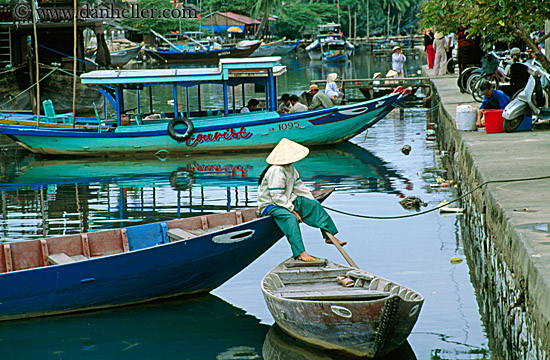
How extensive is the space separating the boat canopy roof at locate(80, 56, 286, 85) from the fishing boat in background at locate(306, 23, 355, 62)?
135 ft

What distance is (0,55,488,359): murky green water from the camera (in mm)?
6820

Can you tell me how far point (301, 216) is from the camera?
7621 millimetres

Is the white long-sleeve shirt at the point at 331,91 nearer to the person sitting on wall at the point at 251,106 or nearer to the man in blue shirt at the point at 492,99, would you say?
the person sitting on wall at the point at 251,106

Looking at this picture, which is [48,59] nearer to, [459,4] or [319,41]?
[459,4]

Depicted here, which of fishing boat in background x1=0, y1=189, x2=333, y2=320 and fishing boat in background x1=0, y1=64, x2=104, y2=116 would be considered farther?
fishing boat in background x1=0, y1=64, x2=104, y2=116

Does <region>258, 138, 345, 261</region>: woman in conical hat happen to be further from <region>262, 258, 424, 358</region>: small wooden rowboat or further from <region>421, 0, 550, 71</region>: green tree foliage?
<region>421, 0, 550, 71</region>: green tree foliage

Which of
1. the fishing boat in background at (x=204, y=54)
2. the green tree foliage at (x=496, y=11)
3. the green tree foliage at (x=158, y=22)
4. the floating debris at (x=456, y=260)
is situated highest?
the green tree foliage at (x=158, y=22)

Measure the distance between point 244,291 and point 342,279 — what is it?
1783mm

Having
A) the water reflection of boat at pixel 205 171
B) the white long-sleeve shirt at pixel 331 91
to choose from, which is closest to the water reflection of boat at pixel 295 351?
the water reflection of boat at pixel 205 171

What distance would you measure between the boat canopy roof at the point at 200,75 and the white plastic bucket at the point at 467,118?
207 inches

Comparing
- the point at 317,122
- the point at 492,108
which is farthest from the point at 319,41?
the point at 492,108

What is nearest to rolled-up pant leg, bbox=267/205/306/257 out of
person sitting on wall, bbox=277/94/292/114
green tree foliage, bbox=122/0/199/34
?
person sitting on wall, bbox=277/94/292/114

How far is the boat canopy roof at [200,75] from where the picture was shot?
52.2 ft

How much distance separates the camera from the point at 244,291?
8094 mm
